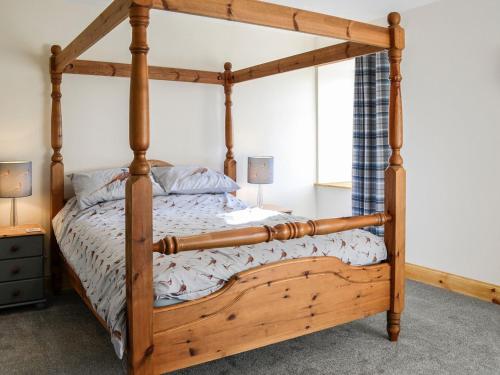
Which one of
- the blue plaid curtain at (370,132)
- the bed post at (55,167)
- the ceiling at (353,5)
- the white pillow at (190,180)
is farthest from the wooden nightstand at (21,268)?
the blue plaid curtain at (370,132)

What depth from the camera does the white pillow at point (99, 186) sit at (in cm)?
341

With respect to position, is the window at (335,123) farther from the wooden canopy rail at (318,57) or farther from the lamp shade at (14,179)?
the lamp shade at (14,179)

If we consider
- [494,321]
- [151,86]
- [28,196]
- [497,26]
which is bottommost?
[494,321]

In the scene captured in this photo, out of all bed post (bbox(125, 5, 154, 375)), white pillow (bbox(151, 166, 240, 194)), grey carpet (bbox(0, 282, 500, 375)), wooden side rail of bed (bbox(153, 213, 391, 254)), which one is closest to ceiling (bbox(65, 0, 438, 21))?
white pillow (bbox(151, 166, 240, 194))

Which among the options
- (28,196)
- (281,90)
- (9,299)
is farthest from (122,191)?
(281,90)

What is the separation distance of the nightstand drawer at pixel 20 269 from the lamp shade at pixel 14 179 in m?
0.46

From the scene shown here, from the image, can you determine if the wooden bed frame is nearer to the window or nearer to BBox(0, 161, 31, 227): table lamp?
BBox(0, 161, 31, 227): table lamp

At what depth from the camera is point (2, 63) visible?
138 inches

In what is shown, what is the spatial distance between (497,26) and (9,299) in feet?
12.8

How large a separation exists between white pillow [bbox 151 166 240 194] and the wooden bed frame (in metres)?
1.07

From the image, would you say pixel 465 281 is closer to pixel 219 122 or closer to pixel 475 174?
pixel 475 174

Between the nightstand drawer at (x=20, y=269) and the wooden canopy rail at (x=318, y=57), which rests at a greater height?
the wooden canopy rail at (x=318, y=57)

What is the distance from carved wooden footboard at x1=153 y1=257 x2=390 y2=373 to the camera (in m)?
2.01

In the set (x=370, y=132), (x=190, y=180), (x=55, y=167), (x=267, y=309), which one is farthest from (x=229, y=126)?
(x=267, y=309)
